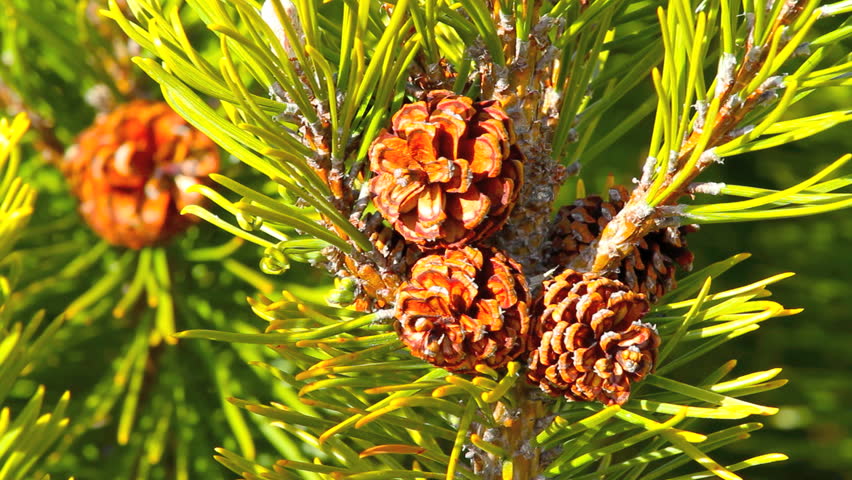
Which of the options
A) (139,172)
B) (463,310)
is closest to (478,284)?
(463,310)

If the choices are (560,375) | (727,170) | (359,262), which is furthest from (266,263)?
(727,170)

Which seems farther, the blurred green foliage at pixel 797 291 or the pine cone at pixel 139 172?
the blurred green foliage at pixel 797 291

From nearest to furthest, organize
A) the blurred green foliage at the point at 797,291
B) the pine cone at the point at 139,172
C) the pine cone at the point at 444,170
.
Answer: the pine cone at the point at 444,170, the pine cone at the point at 139,172, the blurred green foliage at the point at 797,291

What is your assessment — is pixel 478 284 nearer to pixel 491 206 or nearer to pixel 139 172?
pixel 491 206

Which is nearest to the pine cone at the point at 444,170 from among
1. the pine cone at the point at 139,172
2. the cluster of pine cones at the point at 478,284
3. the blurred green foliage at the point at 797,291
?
the cluster of pine cones at the point at 478,284

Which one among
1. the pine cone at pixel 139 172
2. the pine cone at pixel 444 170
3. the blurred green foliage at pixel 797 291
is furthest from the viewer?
the blurred green foliage at pixel 797 291

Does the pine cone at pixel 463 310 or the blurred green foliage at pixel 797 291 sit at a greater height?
the blurred green foliage at pixel 797 291

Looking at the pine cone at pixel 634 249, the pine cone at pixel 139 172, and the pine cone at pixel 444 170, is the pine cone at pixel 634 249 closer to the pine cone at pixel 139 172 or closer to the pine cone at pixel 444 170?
the pine cone at pixel 444 170

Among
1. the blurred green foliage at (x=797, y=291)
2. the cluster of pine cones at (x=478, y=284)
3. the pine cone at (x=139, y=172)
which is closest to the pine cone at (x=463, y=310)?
the cluster of pine cones at (x=478, y=284)
